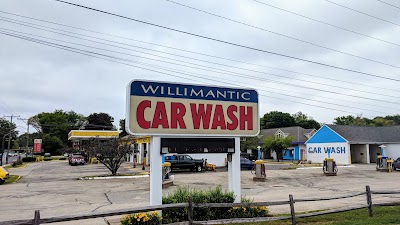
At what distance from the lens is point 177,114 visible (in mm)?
9391

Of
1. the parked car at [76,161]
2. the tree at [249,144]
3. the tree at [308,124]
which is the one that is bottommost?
the parked car at [76,161]

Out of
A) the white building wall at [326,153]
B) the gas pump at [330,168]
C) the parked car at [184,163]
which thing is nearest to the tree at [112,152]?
the parked car at [184,163]

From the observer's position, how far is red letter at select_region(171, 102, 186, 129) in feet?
30.6

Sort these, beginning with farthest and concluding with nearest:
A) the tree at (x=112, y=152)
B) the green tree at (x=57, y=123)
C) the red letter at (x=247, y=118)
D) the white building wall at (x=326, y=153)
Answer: the green tree at (x=57, y=123)
the white building wall at (x=326, y=153)
the tree at (x=112, y=152)
the red letter at (x=247, y=118)

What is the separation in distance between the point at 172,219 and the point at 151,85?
3.64 metres

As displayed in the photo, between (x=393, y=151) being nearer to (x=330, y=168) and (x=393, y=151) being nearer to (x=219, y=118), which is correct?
(x=330, y=168)

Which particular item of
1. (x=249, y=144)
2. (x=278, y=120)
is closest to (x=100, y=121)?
(x=278, y=120)

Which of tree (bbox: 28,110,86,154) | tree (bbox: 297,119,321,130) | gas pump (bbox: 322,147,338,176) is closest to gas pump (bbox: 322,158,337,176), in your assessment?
gas pump (bbox: 322,147,338,176)

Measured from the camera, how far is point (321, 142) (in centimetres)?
4775

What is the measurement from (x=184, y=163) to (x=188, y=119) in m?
21.8

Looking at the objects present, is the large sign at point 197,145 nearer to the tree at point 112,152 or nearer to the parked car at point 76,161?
the tree at point 112,152

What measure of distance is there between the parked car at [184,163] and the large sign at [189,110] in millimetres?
20798

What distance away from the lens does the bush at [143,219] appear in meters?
8.22

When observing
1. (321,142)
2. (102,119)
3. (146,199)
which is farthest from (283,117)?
(146,199)
